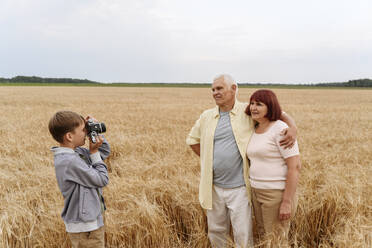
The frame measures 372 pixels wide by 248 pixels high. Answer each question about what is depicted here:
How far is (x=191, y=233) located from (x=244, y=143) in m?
1.20

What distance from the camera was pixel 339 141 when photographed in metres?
7.16

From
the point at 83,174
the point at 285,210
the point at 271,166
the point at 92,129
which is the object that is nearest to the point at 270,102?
the point at 271,166

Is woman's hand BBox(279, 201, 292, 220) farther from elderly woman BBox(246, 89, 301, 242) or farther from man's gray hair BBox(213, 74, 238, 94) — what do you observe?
man's gray hair BBox(213, 74, 238, 94)

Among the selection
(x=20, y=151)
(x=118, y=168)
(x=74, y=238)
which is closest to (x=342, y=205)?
(x=74, y=238)

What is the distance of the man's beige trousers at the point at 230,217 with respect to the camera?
245 centimetres

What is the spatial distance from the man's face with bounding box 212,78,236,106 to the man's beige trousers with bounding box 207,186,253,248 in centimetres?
84

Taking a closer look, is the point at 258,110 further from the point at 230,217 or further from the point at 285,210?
the point at 230,217

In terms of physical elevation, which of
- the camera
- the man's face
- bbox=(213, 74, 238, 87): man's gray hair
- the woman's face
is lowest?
the camera

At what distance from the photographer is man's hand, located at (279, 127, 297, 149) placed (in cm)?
208

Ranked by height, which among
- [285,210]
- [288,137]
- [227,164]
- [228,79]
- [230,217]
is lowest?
[230,217]

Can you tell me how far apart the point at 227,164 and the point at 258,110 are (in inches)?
23.0

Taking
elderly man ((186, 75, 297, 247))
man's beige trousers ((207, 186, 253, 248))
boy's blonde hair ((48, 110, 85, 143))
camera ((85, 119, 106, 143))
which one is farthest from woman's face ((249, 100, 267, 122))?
boy's blonde hair ((48, 110, 85, 143))

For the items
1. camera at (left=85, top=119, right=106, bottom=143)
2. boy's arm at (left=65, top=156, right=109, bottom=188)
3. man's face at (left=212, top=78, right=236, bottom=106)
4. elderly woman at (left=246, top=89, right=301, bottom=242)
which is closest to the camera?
boy's arm at (left=65, top=156, right=109, bottom=188)

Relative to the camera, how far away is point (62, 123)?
6.47 ft
